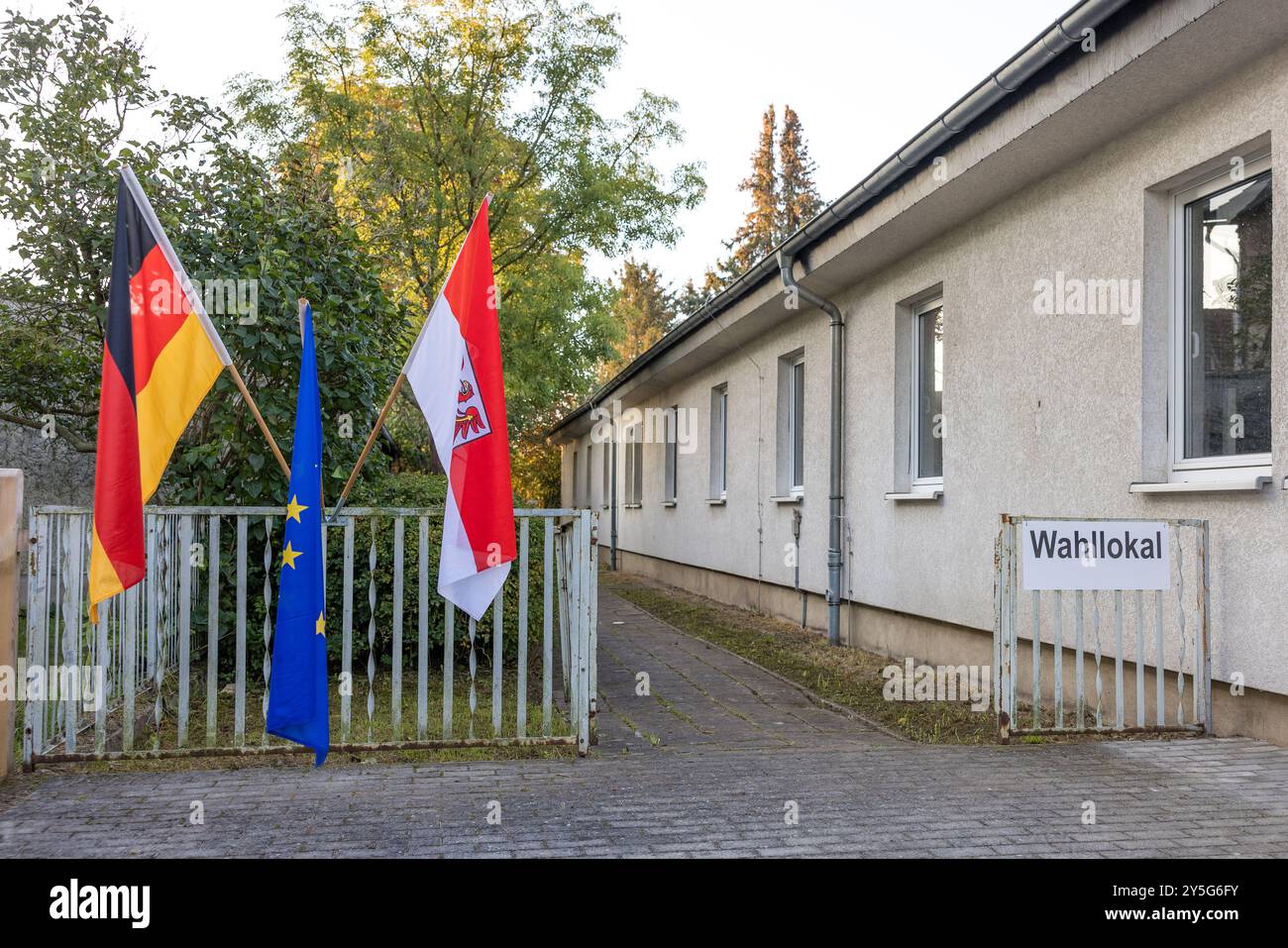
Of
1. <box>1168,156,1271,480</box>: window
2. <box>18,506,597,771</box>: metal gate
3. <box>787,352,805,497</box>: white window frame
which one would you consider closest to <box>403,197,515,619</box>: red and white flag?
<box>18,506,597,771</box>: metal gate

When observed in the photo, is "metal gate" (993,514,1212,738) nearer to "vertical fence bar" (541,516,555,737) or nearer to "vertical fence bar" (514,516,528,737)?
"vertical fence bar" (541,516,555,737)

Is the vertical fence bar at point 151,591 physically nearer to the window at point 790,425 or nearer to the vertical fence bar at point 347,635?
the vertical fence bar at point 347,635

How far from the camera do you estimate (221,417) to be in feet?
Result: 26.4

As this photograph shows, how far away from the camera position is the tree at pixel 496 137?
1823 centimetres

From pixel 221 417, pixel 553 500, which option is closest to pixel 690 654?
pixel 221 417

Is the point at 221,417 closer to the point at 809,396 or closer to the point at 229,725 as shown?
the point at 229,725

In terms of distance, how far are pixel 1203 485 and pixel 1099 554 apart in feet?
2.25

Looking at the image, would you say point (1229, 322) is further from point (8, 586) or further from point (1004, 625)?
point (8, 586)

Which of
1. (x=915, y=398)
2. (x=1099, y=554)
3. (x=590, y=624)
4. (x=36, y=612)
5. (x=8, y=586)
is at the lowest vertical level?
(x=590, y=624)

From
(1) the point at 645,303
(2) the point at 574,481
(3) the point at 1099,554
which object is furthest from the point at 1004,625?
(1) the point at 645,303

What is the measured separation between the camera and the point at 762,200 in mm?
59375

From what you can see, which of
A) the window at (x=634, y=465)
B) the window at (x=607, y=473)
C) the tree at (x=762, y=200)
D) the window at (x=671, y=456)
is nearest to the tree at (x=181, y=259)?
the window at (x=671, y=456)

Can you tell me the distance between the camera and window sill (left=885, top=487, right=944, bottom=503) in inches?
377
